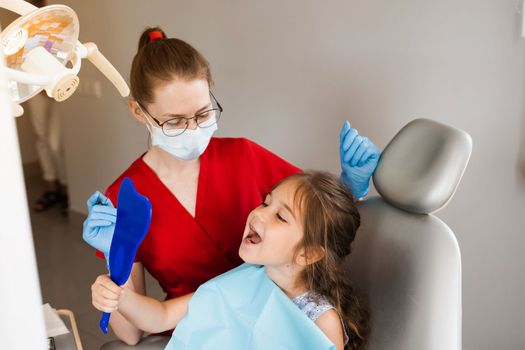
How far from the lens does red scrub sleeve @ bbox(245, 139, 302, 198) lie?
1531mm

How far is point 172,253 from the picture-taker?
4.71ft

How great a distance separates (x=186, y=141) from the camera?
4.51 ft

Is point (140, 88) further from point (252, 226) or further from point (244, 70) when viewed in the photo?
point (244, 70)

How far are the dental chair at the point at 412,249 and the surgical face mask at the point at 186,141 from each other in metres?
0.41

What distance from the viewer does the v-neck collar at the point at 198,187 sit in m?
1.45

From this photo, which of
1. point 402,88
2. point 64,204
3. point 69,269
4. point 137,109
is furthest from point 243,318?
point 64,204

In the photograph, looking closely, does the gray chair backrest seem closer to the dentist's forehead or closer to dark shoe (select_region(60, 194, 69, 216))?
the dentist's forehead

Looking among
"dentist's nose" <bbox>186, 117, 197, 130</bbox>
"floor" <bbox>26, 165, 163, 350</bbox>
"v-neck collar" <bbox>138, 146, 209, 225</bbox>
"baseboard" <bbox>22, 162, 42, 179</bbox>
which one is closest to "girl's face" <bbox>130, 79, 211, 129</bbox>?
"dentist's nose" <bbox>186, 117, 197, 130</bbox>

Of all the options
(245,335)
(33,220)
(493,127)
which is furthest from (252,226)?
(33,220)

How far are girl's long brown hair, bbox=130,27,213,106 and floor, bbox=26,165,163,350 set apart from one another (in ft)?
4.81

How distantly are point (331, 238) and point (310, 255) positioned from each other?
2.3 inches

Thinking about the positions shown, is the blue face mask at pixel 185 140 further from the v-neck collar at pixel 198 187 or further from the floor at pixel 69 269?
the floor at pixel 69 269

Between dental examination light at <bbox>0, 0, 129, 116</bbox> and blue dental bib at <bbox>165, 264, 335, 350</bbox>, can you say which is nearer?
dental examination light at <bbox>0, 0, 129, 116</bbox>

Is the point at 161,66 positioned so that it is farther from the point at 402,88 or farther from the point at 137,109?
the point at 402,88
